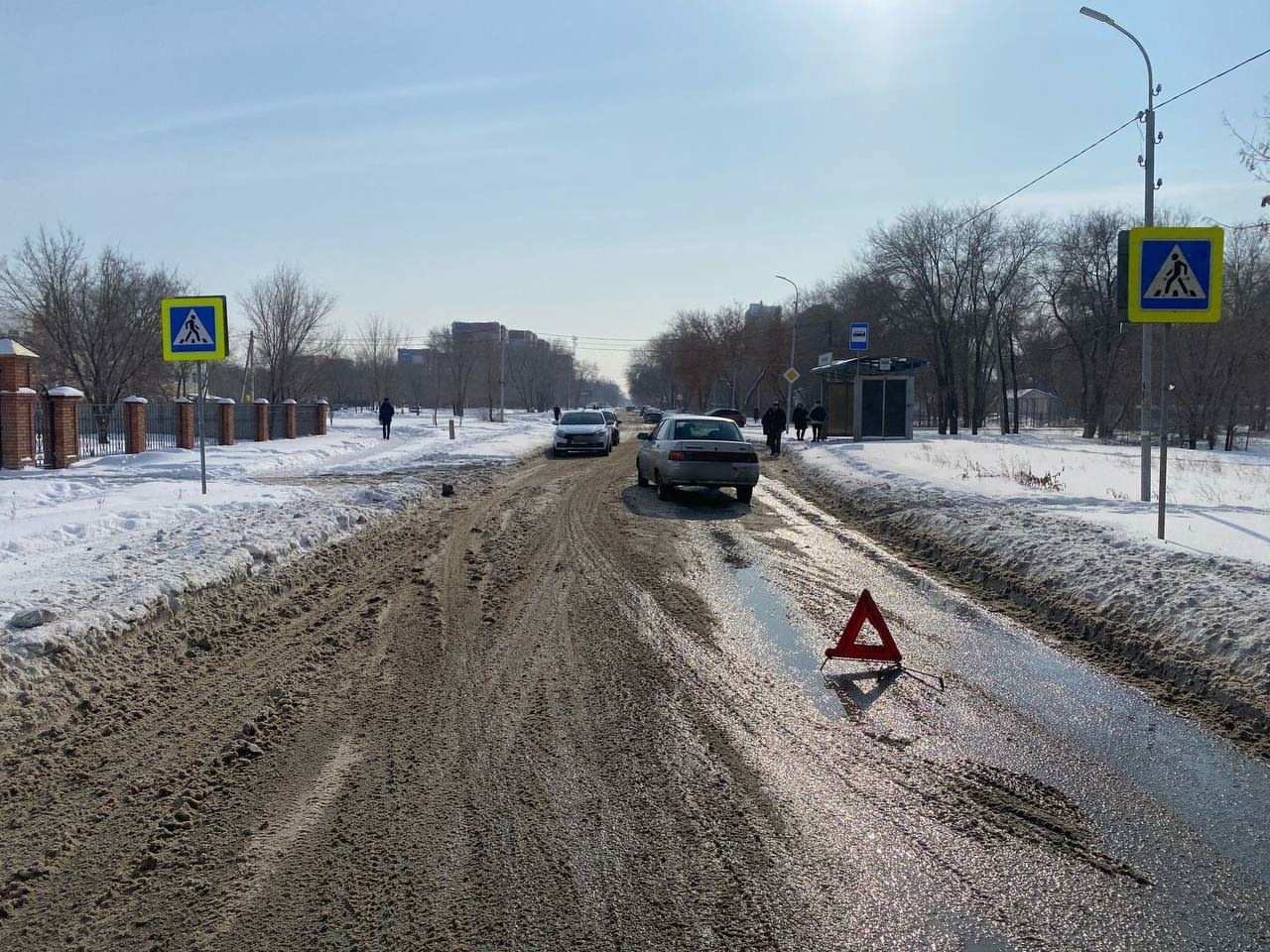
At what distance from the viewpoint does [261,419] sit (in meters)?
37.5

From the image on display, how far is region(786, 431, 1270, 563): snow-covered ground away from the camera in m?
10.9

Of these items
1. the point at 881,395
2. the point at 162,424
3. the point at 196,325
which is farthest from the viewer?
the point at 881,395

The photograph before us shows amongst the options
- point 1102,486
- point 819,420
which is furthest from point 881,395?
point 1102,486

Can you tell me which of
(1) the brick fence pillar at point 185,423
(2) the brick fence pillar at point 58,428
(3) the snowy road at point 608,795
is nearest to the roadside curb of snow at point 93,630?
(3) the snowy road at point 608,795

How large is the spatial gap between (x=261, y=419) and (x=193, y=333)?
79.8 feet

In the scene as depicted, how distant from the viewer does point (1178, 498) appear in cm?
1552

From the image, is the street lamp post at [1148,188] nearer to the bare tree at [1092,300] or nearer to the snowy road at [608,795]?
the snowy road at [608,795]

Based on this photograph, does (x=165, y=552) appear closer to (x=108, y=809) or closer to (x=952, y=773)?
(x=108, y=809)

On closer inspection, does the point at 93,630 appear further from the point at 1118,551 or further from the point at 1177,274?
the point at 1177,274

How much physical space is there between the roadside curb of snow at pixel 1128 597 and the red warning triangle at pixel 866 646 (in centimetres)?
167

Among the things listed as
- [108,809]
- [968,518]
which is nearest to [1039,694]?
[108,809]

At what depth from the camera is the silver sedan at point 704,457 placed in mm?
17250

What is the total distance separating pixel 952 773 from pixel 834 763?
0.60m

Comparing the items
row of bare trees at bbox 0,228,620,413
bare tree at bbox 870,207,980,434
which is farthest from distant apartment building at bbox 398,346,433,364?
bare tree at bbox 870,207,980,434
